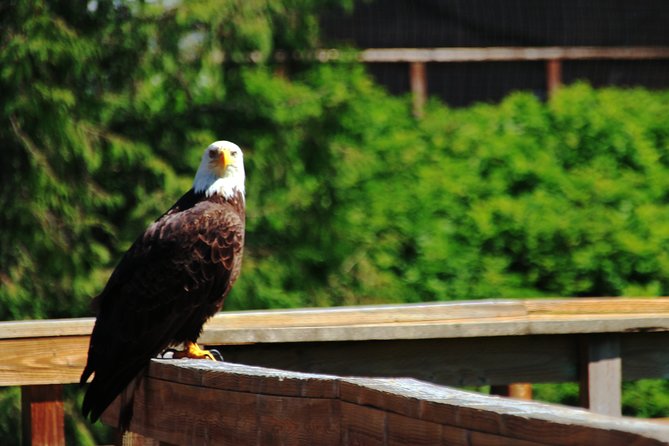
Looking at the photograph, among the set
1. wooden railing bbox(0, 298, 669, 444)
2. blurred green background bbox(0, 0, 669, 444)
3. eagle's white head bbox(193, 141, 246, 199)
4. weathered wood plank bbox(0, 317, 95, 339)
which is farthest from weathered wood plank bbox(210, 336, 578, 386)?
blurred green background bbox(0, 0, 669, 444)

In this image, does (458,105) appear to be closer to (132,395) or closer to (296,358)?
(296,358)

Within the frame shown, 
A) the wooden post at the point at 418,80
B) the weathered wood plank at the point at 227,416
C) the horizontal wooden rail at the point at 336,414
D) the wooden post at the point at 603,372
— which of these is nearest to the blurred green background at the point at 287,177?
the wooden post at the point at 418,80

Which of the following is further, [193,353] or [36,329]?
[193,353]

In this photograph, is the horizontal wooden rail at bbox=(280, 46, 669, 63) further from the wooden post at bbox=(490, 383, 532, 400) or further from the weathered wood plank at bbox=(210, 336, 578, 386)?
the weathered wood plank at bbox=(210, 336, 578, 386)

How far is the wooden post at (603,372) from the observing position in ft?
12.1

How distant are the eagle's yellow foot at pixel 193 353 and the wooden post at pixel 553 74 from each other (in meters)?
5.22

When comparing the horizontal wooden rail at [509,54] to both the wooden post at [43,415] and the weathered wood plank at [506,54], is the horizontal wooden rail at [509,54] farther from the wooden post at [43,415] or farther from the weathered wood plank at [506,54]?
the wooden post at [43,415]

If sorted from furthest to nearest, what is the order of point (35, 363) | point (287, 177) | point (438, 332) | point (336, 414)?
point (287, 177), point (438, 332), point (35, 363), point (336, 414)

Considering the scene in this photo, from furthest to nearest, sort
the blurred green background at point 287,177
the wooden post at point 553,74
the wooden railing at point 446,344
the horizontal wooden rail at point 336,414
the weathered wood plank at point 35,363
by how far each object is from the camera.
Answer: the wooden post at point 553,74 → the blurred green background at point 287,177 → the wooden railing at point 446,344 → the weathered wood plank at point 35,363 → the horizontal wooden rail at point 336,414

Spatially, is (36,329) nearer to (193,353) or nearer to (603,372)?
(193,353)

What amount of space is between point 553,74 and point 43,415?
19.4 feet

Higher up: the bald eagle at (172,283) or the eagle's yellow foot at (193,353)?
the bald eagle at (172,283)

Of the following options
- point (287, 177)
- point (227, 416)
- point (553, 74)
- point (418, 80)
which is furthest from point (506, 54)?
point (227, 416)

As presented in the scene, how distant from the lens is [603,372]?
3.68 meters
